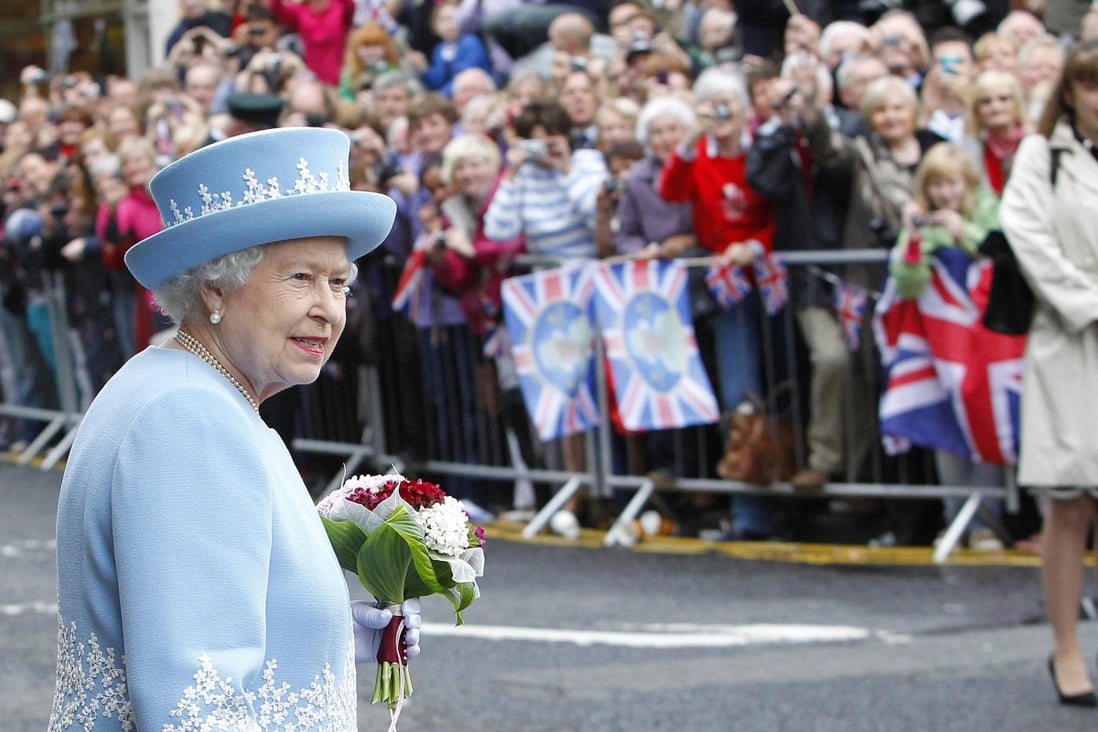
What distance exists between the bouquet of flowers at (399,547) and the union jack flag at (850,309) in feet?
21.7

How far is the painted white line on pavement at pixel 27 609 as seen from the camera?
28.5ft

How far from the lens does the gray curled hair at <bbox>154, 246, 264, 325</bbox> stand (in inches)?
113

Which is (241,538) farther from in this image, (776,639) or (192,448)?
(776,639)

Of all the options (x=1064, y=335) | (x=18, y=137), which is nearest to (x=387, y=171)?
(x=1064, y=335)

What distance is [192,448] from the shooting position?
9.00 ft

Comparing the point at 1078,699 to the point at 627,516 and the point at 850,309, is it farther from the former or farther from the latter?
the point at 627,516

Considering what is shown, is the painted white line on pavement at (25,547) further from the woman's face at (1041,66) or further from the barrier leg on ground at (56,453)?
the woman's face at (1041,66)

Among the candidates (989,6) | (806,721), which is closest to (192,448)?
(806,721)

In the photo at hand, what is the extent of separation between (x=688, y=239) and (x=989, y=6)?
3.31 meters

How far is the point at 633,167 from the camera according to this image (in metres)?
10.4

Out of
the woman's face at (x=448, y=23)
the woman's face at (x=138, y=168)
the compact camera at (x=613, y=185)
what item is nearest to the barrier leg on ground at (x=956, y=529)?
the compact camera at (x=613, y=185)

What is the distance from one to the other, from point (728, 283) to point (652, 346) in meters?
0.55

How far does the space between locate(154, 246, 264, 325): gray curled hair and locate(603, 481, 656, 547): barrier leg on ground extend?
7192 millimetres

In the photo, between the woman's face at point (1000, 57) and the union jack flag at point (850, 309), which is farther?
the woman's face at point (1000, 57)
